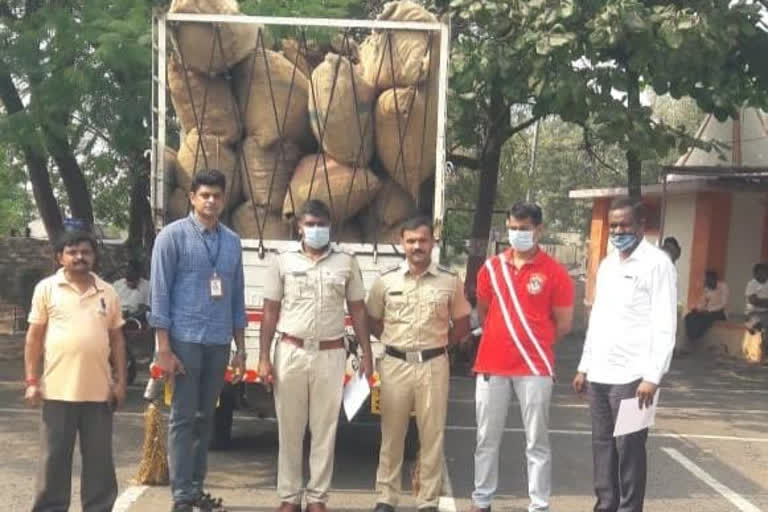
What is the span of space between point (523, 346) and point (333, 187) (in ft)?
6.74

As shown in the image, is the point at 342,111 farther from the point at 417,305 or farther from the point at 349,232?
the point at 417,305

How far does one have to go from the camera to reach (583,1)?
8930 mm

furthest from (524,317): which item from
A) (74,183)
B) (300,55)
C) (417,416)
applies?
(74,183)

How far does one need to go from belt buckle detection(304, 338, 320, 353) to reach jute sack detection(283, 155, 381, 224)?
5.38 feet

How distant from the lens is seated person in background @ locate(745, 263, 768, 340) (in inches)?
540

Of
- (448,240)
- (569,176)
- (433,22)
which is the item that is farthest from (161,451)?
(569,176)

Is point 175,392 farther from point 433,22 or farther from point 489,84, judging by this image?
point 489,84

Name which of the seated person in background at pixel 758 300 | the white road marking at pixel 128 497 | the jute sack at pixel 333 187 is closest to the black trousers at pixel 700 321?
the seated person in background at pixel 758 300

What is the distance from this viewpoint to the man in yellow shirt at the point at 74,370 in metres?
4.56

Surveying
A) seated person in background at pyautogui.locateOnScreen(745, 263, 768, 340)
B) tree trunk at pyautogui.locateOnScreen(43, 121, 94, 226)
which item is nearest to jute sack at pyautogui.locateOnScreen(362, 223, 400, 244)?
tree trunk at pyautogui.locateOnScreen(43, 121, 94, 226)

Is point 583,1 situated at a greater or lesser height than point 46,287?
greater

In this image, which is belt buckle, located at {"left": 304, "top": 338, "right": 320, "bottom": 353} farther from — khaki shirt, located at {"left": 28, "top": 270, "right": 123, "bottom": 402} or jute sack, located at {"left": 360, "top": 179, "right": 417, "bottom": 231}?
jute sack, located at {"left": 360, "top": 179, "right": 417, "bottom": 231}

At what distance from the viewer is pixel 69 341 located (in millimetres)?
4547

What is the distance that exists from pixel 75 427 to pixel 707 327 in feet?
39.8
